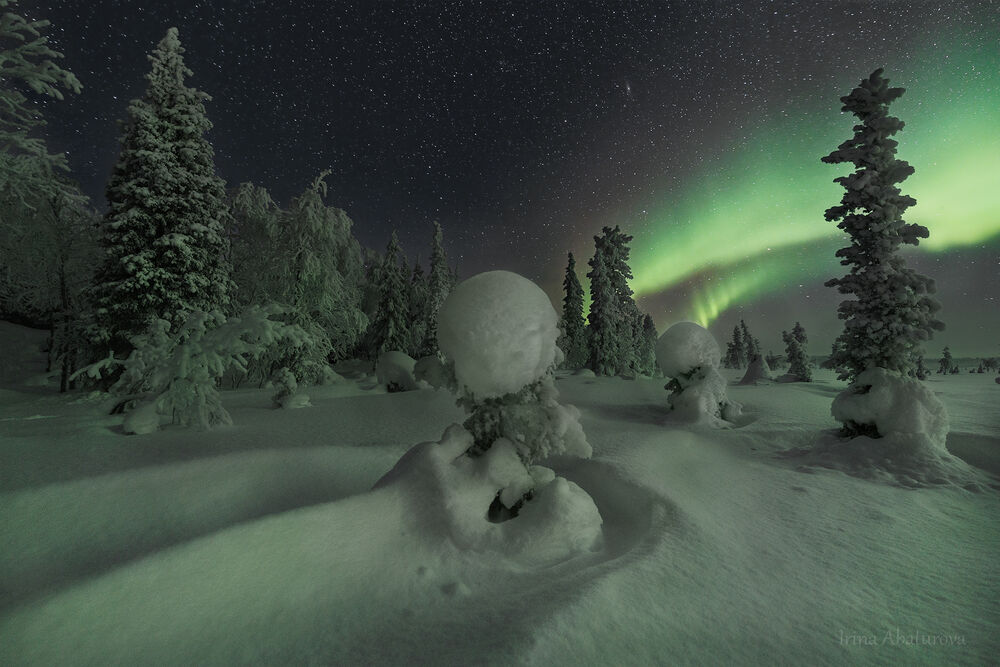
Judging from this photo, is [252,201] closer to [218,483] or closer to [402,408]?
[402,408]

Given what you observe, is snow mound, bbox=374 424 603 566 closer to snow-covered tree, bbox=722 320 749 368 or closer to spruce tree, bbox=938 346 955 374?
snow-covered tree, bbox=722 320 749 368

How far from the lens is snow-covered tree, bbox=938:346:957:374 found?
1931 inches

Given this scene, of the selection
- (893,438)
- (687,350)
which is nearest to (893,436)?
(893,438)

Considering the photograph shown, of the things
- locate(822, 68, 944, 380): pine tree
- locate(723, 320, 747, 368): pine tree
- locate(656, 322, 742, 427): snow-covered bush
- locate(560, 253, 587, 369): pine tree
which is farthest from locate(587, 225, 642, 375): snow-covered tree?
locate(723, 320, 747, 368): pine tree

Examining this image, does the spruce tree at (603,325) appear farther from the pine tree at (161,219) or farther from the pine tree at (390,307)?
the pine tree at (161,219)

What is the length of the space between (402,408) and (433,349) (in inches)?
477

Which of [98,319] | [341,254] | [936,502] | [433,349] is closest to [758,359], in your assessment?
[433,349]

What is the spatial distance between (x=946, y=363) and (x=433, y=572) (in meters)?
73.3

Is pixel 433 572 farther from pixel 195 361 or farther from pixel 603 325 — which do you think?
pixel 603 325

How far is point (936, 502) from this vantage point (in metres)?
6.26

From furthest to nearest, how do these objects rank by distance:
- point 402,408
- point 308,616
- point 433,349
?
point 433,349 < point 402,408 < point 308,616

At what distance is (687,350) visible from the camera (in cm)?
1332

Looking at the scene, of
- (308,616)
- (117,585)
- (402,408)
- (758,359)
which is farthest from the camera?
(758,359)

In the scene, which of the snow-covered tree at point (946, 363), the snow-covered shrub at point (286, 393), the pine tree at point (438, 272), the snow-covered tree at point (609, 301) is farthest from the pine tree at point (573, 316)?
the snow-covered tree at point (946, 363)
